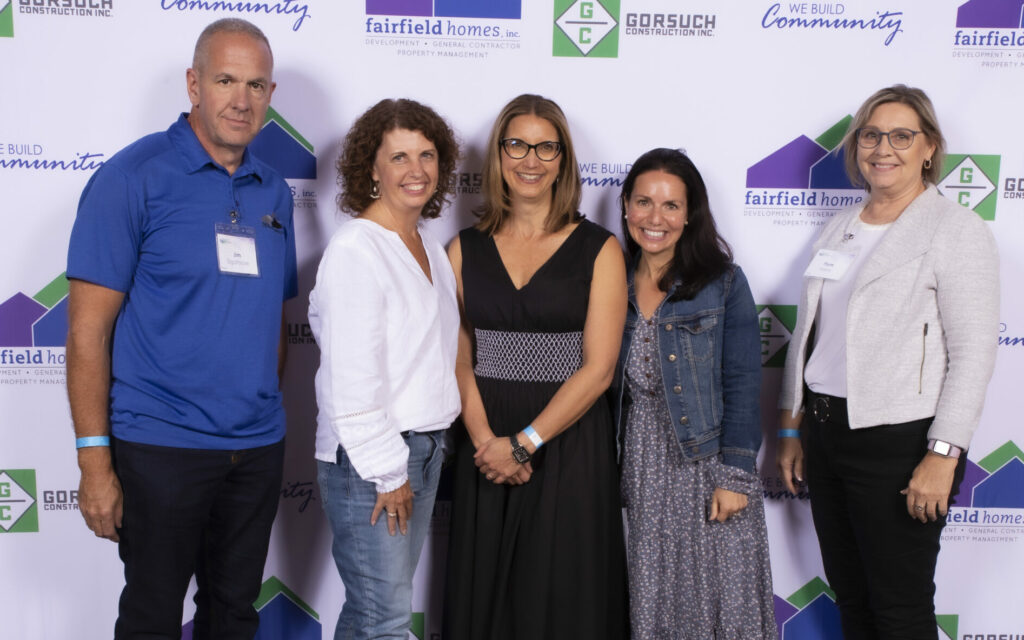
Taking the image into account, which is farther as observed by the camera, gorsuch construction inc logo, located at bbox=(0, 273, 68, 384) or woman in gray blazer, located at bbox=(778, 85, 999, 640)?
gorsuch construction inc logo, located at bbox=(0, 273, 68, 384)

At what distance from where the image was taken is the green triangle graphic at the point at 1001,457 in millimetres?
2256

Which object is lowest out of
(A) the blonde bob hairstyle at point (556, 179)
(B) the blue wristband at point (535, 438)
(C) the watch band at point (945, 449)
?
(B) the blue wristband at point (535, 438)

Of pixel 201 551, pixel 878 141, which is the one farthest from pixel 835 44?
pixel 201 551

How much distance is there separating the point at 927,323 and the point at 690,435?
0.63 metres

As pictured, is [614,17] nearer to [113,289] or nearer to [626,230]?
[626,230]

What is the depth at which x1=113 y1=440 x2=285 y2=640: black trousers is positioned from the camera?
59.6 inches

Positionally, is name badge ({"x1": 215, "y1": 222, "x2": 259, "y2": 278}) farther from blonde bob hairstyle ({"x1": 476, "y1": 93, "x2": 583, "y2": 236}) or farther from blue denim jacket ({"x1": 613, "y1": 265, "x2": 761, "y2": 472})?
blue denim jacket ({"x1": 613, "y1": 265, "x2": 761, "y2": 472})

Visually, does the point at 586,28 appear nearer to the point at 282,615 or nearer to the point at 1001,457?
the point at 1001,457

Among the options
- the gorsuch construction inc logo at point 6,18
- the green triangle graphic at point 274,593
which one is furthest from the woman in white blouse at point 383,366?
the gorsuch construction inc logo at point 6,18

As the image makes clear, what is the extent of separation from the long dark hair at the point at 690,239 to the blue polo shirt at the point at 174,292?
3.38ft

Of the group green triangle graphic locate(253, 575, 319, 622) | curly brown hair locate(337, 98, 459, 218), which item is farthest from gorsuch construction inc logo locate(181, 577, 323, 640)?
curly brown hair locate(337, 98, 459, 218)

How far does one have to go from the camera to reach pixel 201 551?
1.78 metres

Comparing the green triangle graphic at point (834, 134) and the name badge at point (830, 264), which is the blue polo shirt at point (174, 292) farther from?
the green triangle graphic at point (834, 134)

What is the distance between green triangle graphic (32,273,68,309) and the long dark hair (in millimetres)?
1789
